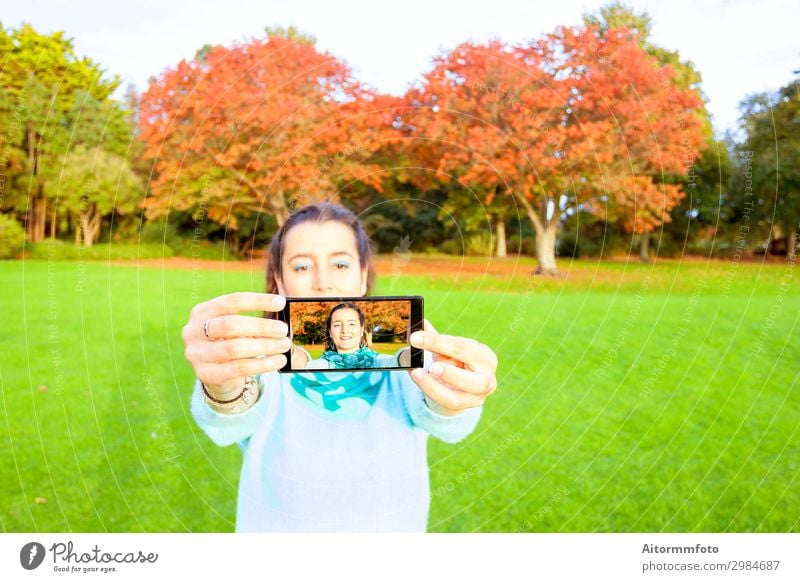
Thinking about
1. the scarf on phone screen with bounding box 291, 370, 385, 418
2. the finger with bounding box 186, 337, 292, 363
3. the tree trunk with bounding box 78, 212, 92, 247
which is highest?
the tree trunk with bounding box 78, 212, 92, 247

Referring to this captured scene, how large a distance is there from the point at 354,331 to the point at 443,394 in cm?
15

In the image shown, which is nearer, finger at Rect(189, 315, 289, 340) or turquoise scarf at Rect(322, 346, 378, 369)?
finger at Rect(189, 315, 289, 340)

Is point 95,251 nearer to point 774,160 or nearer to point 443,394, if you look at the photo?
point 443,394

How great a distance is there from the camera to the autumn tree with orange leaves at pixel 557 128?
5.60 ft

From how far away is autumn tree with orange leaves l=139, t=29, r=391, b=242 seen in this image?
1626 millimetres

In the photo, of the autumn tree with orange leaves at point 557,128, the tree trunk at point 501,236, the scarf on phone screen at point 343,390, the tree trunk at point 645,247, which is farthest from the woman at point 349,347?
the tree trunk at point 645,247

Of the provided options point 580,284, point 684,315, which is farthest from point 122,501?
point 684,315

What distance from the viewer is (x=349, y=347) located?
3.22 ft

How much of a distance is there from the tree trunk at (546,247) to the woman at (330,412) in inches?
35.8

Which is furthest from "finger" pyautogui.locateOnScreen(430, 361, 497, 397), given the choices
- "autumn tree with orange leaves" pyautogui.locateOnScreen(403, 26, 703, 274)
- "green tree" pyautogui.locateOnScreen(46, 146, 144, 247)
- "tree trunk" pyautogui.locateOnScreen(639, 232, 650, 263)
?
"tree trunk" pyautogui.locateOnScreen(639, 232, 650, 263)

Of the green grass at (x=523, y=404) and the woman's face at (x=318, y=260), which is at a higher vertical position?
the woman's face at (x=318, y=260)

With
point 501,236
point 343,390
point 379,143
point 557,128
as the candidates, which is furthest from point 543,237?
point 343,390

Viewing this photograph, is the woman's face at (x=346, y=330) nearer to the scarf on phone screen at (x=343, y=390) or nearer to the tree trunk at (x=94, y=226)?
the scarf on phone screen at (x=343, y=390)

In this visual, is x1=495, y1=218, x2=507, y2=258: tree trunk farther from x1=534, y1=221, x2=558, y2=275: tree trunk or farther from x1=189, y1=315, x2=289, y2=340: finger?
x1=189, y1=315, x2=289, y2=340: finger
